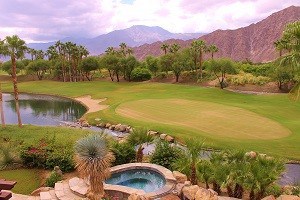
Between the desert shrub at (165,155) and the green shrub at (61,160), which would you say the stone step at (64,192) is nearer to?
the green shrub at (61,160)

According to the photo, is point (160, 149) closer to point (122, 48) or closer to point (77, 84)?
point (77, 84)

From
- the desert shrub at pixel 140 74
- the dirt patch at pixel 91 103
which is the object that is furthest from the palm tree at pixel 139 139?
the desert shrub at pixel 140 74

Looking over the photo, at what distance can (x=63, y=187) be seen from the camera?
18516 mm

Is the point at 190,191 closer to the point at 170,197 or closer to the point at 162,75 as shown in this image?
the point at 170,197

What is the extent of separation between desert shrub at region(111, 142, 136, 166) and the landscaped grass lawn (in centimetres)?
762

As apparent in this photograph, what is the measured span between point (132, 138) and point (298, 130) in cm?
1802

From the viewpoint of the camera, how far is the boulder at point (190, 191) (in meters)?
15.8

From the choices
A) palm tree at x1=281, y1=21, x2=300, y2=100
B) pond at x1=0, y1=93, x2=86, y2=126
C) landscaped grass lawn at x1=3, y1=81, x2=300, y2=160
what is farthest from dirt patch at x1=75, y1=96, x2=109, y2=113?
palm tree at x1=281, y1=21, x2=300, y2=100

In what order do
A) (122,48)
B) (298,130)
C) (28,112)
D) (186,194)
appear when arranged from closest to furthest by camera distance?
(186,194) → (298,130) → (28,112) → (122,48)

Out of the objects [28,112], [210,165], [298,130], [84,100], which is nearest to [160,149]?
[210,165]

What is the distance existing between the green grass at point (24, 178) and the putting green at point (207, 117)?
54.0ft

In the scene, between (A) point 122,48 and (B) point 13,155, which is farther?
(A) point 122,48

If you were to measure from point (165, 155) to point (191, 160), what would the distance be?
3.35m

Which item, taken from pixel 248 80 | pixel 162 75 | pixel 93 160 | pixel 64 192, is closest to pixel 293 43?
pixel 93 160
